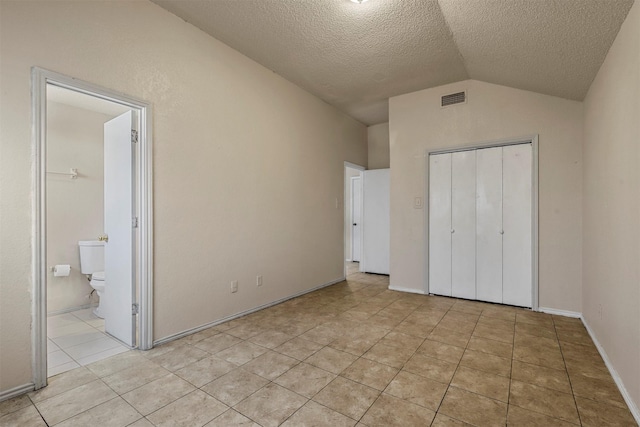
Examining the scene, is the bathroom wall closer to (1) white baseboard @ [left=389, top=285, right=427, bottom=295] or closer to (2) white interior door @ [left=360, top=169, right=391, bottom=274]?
(1) white baseboard @ [left=389, top=285, right=427, bottom=295]

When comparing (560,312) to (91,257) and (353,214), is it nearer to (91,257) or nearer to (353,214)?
(353,214)

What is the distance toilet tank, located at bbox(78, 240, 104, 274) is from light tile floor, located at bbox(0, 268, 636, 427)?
1772mm

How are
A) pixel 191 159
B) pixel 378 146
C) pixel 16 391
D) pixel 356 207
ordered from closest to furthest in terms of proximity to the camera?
1. pixel 16 391
2. pixel 191 159
3. pixel 378 146
4. pixel 356 207

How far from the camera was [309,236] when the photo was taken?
14.7 ft

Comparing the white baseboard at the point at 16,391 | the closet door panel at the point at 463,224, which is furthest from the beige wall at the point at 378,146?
the white baseboard at the point at 16,391

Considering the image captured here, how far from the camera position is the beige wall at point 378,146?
5.92 metres

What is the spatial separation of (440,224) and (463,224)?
0.97ft

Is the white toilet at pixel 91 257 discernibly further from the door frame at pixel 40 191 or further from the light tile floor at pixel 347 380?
the door frame at pixel 40 191

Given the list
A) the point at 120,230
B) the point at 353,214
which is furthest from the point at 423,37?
the point at 353,214

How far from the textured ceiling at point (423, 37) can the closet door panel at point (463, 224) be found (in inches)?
42.8

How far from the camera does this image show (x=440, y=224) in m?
4.26

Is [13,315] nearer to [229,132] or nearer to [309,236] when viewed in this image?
[229,132]

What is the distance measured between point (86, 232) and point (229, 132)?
2448 mm

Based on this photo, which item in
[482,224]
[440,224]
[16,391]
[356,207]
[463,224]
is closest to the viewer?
[16,391]
